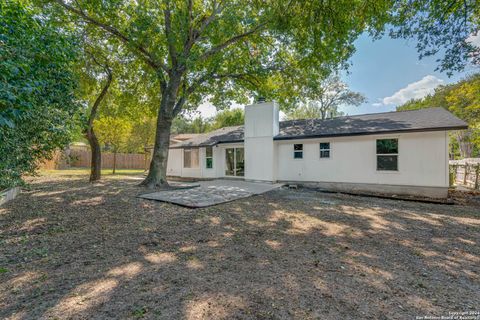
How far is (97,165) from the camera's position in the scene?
13.4m

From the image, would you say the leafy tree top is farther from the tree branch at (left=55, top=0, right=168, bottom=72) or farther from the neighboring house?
the neighboring house

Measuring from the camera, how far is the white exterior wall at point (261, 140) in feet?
42.9

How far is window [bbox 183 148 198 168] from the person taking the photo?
55.2 ft

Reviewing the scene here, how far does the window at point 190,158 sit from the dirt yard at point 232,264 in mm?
10209

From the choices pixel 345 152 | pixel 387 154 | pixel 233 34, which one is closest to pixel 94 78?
pixel 233 34

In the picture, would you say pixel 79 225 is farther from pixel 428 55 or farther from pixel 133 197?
pixel 428 55

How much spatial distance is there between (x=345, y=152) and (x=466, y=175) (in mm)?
9804

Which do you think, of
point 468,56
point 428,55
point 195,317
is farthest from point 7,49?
point 468,56

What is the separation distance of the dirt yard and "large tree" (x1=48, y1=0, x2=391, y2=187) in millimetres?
5727

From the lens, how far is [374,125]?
36.5 ft

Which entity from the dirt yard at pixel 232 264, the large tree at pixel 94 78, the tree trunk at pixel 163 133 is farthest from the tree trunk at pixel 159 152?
the dirt yard at pixel 232 264

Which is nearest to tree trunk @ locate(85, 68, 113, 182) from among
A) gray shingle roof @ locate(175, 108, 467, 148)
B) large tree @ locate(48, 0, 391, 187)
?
large tree @ locate(48, 0, 391, 187)

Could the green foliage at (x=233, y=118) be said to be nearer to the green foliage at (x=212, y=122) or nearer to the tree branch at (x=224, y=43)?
the green foliage at (x=212, y=122)

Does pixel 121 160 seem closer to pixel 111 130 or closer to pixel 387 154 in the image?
pixel 111 130
